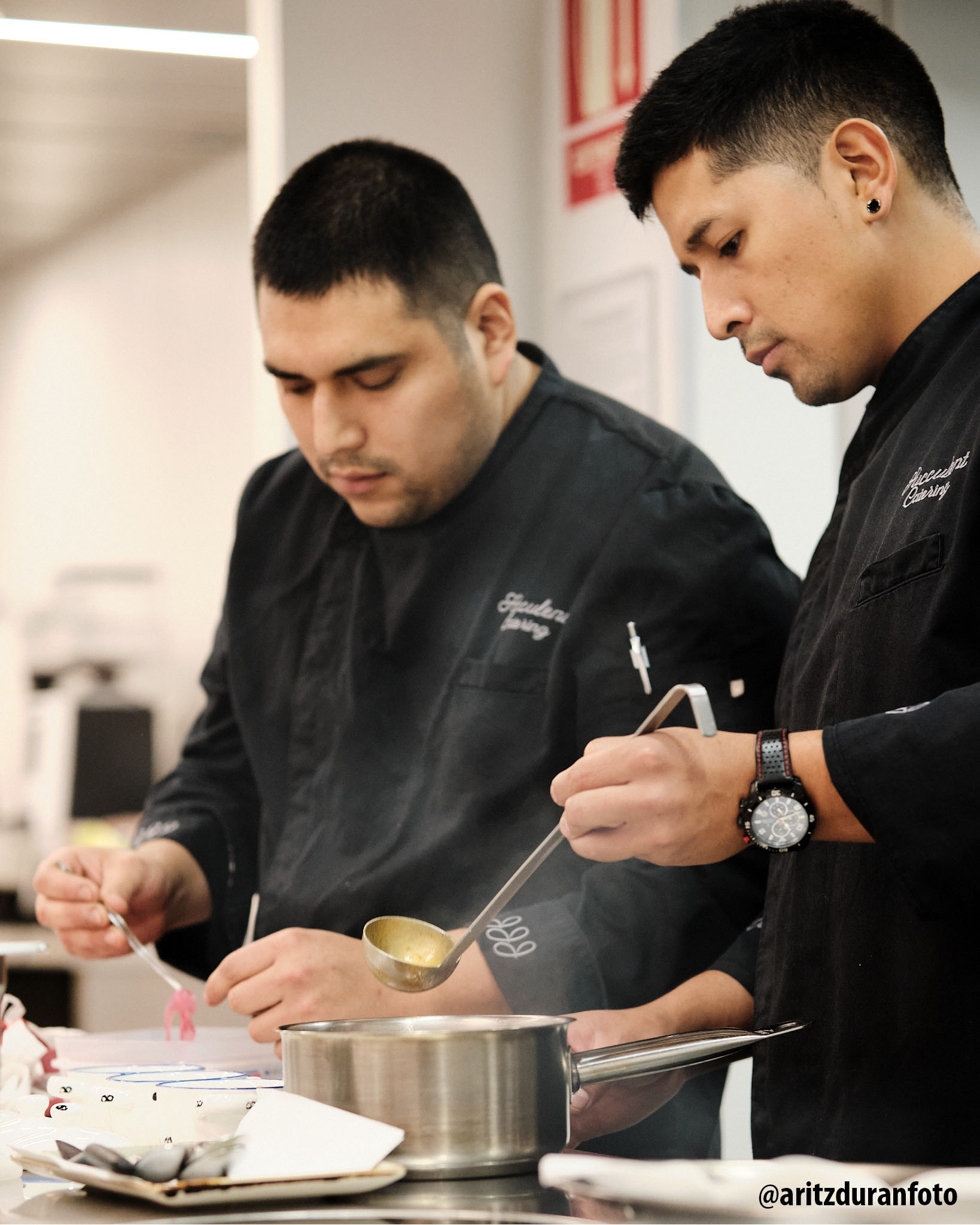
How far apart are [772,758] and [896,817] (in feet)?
0.33

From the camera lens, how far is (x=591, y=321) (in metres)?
2.96

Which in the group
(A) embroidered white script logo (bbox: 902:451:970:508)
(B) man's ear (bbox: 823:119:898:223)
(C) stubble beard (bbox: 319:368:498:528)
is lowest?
(A) embroidered white script logo (bbox: 902:451:970:508)

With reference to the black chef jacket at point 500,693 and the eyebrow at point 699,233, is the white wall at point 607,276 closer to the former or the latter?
the black chef jacket at point 500,693

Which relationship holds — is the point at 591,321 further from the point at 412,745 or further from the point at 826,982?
the point at 826,982

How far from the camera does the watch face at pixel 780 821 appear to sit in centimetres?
104

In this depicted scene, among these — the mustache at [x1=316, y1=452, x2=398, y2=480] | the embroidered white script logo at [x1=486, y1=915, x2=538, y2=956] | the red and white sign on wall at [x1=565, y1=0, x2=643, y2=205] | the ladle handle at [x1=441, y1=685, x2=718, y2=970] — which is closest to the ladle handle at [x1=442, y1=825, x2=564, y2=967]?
the ladle handle at [x1=441, y1=685, x2=718, y2=970]

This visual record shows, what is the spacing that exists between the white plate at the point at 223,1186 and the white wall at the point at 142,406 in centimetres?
281

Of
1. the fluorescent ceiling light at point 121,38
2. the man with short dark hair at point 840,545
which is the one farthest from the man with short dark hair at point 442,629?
the fluorescent ceiling light at point 121,38

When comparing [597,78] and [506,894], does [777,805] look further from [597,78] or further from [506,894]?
[597,78]

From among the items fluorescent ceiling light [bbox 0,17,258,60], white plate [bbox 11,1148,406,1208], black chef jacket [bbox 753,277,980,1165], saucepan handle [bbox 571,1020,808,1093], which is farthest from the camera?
fluorescent ceiling light [bbox 0,17,258,60]

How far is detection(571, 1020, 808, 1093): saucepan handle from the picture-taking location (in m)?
0.90

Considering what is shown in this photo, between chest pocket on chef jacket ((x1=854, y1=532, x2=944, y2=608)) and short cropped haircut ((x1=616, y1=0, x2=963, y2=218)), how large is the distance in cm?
39

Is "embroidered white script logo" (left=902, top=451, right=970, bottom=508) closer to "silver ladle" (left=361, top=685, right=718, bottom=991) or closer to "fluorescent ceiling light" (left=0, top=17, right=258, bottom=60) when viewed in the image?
"silver ladle" (left=361, top=685, right=718, bottom=991)

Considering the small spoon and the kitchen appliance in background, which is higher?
the kitchen appliance in background
